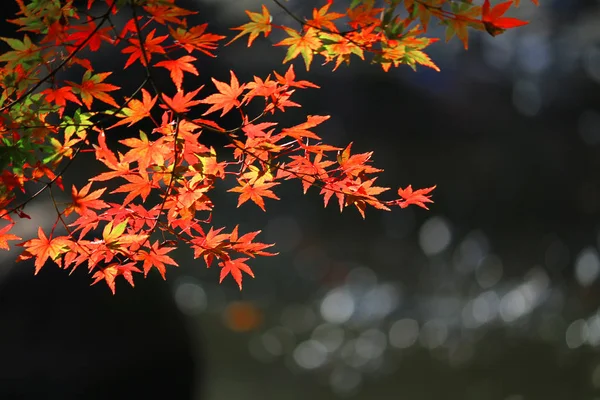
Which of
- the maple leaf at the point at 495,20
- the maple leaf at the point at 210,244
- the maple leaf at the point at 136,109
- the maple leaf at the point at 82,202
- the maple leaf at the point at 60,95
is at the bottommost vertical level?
the maple leaf at the point at 210,244

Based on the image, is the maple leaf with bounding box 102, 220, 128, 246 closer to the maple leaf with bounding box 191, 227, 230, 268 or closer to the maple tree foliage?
the maple tree foliage

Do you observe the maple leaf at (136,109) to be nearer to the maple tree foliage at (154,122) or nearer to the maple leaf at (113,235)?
the maple tree foliage at (154,122)

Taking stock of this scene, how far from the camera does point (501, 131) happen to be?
5.21m

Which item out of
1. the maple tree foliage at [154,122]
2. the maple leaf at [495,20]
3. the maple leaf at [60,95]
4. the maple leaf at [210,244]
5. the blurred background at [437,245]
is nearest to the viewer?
the maple leaf at [495,20]

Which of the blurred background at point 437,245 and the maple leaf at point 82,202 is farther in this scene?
the blurred background at point 437,245

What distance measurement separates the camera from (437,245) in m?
5.02

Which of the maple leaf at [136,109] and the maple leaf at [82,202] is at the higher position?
the maple leaf at [136,109]

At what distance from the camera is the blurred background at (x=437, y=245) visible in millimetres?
4242

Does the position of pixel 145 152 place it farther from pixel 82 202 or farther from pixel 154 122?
pixel 82 202

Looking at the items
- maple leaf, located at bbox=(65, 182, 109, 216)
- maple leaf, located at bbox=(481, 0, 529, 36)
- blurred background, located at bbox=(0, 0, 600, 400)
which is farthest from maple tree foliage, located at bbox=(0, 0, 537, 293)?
blurred background, located at bbox=(0, 0, 600, 400)

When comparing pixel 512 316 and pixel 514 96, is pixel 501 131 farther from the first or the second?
pixel 512 316

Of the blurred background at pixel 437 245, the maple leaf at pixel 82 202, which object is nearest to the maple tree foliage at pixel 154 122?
the maple leaf at pixel 82 202

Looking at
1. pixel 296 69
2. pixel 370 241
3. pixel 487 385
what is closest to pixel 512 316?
pixel 487 385

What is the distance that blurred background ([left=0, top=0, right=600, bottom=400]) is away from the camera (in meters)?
4.24
